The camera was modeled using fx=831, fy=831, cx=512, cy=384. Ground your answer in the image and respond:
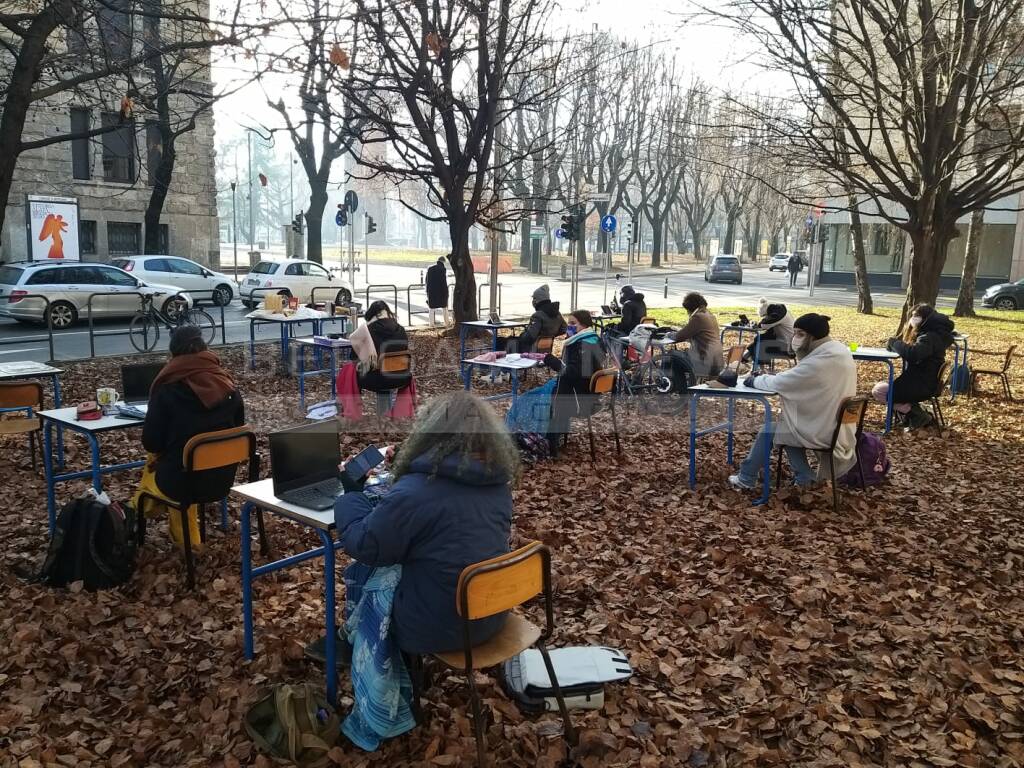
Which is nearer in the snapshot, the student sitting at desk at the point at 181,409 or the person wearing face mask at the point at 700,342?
the student sitting at desk at the point at 181,409

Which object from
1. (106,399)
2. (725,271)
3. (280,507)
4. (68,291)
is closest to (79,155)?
(68,291)

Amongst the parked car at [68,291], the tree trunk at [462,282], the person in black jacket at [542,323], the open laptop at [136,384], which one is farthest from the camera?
the parked car at [68,291]

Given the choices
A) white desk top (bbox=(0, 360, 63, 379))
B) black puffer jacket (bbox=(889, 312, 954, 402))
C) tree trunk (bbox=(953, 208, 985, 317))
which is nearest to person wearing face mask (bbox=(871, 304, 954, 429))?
black puffer jacket (bbox=(889, 312, 954, 402))

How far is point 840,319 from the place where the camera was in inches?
912

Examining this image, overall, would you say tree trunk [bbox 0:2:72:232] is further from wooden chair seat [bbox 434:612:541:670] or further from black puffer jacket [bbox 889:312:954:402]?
black puffer jacket [bbox 889:312:954:402]

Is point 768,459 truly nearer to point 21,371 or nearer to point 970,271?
point 21,371

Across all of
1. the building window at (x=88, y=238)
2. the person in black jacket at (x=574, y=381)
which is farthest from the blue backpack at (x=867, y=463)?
the building window at (x=88, y=238)

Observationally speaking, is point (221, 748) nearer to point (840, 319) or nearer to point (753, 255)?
point (840, 319)

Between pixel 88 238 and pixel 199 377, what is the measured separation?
31.0m

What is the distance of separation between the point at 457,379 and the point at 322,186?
71.5ft

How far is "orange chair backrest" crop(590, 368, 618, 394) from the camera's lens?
7.95 metres

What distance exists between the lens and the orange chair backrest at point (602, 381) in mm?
7953

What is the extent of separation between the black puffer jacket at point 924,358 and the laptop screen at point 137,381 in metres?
7.46

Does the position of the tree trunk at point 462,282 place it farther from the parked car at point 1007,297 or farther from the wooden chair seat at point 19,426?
the parked car at point 1007,297
